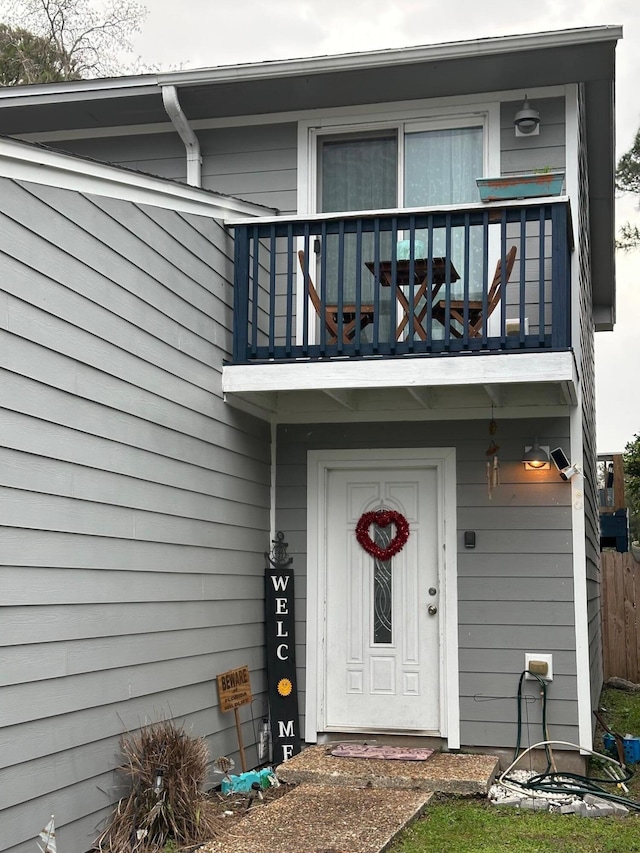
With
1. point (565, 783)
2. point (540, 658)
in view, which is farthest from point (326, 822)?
point (540, 658)

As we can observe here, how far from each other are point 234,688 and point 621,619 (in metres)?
6.53

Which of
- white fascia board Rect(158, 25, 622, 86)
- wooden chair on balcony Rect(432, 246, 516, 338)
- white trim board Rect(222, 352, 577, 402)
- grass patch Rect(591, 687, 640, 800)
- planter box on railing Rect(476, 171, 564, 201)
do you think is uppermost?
white fascia board Rect(158, 25, 622, 86)

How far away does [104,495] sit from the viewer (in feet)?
15.6

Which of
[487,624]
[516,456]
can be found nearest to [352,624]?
[487,624]

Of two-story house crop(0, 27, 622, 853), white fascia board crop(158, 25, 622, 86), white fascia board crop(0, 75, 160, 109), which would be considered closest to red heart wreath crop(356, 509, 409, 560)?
two-story house crop(0, 27, 622, 853)

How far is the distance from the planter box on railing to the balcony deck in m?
0.23

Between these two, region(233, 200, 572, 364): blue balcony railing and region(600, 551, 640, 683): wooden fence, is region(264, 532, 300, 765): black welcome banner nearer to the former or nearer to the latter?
region(233, 200, 572, 364): blue balcony railing

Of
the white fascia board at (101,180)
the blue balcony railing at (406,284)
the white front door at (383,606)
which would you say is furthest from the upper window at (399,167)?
the white front door at (383,606)

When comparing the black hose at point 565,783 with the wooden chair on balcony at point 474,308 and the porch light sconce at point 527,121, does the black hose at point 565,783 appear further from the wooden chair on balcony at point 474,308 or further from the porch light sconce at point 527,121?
the porch light sconce at point 527,121

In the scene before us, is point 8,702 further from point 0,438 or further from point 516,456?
point 516,456

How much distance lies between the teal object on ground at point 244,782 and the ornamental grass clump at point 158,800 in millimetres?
A: 979

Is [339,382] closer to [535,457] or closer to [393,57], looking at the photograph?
[535,457]

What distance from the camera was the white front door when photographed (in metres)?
6.89

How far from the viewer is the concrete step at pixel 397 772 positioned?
5734mm
